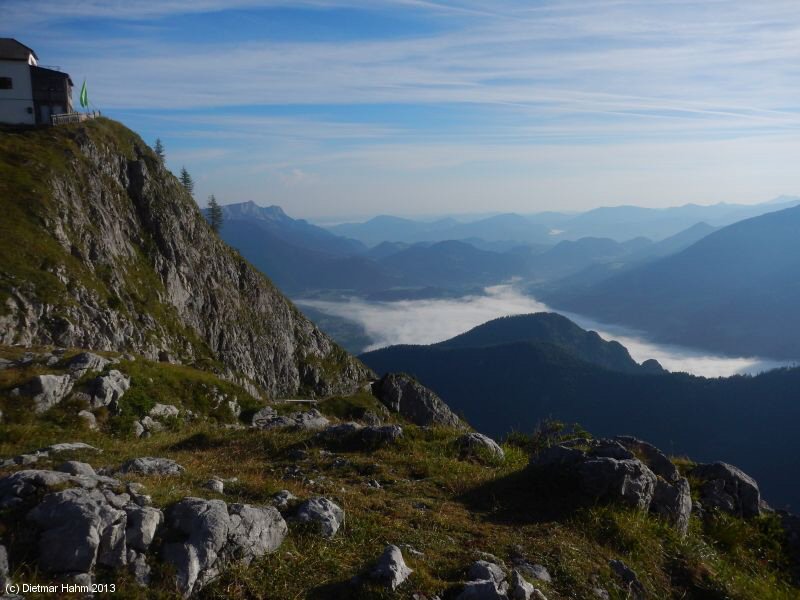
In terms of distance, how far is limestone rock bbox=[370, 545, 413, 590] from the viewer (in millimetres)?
8357

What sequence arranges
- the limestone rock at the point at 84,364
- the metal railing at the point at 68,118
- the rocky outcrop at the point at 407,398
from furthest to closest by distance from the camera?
the rocky outcrop at the point at 407,398
the metal railing at the point at 68,118
the limestone rock at the point at 84,364

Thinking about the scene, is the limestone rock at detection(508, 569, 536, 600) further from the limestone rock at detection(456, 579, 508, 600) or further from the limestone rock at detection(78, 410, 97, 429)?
the limestone rock at detection(78, 410, 97, 429)

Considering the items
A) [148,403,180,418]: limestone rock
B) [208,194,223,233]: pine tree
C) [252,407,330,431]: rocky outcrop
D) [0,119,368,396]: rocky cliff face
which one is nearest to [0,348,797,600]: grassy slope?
[252,407,330,431]: rocky outcrop

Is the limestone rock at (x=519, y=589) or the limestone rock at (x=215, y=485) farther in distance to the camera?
the limestone rock at (x=215, y=485)

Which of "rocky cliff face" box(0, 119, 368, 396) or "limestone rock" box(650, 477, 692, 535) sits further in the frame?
"rocky cliff face" box(0, 119, 368, 396)

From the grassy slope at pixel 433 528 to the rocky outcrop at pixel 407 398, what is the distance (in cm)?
5451

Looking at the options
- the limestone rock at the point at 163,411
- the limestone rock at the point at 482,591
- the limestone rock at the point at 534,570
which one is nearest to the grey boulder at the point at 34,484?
the limestone rock at the point at 482,591

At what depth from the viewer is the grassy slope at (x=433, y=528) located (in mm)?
8805

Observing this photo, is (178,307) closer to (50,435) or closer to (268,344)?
(268,344)

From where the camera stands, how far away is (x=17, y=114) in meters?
66.9

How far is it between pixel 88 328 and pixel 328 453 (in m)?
35.9

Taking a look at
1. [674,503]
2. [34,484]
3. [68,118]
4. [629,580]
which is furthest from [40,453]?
[68,118]

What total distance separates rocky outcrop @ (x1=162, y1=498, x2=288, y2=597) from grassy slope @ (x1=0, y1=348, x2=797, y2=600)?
0.74 ft

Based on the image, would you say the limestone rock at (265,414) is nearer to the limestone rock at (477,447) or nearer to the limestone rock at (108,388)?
the limestone rock at (108,388)
